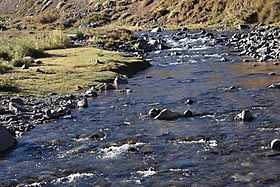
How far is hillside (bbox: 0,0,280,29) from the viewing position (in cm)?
8550

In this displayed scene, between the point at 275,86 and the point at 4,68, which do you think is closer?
the point at 275,86

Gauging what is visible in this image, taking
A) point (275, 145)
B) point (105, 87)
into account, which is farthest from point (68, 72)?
point (275, 145)

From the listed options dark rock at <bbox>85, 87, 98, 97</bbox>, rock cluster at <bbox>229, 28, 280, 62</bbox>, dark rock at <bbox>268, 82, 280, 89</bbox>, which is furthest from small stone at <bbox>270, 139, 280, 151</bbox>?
rock cluster at <bbox>229, 28, 280, 62</bbox>

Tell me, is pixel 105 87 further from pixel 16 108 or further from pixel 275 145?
pixel 275 145

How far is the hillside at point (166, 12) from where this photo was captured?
8550cm

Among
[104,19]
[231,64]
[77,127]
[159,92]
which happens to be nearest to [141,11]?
[104,19]

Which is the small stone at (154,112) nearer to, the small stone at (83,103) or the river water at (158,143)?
the river water at (158,143)

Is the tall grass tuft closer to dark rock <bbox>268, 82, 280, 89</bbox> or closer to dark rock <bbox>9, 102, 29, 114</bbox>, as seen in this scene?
dark rock <bbox>9, 102, 29, 114</bbox>

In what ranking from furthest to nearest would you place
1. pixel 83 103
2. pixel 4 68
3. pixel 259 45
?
pixel 259 45 → pixel 4 68 → pixel 83 103

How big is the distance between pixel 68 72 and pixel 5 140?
60.4 feet

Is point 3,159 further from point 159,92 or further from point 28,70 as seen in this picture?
point 28,70

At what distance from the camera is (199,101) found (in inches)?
1022

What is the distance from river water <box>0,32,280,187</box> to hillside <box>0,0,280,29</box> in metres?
55.0

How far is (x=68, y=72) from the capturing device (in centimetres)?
3703
